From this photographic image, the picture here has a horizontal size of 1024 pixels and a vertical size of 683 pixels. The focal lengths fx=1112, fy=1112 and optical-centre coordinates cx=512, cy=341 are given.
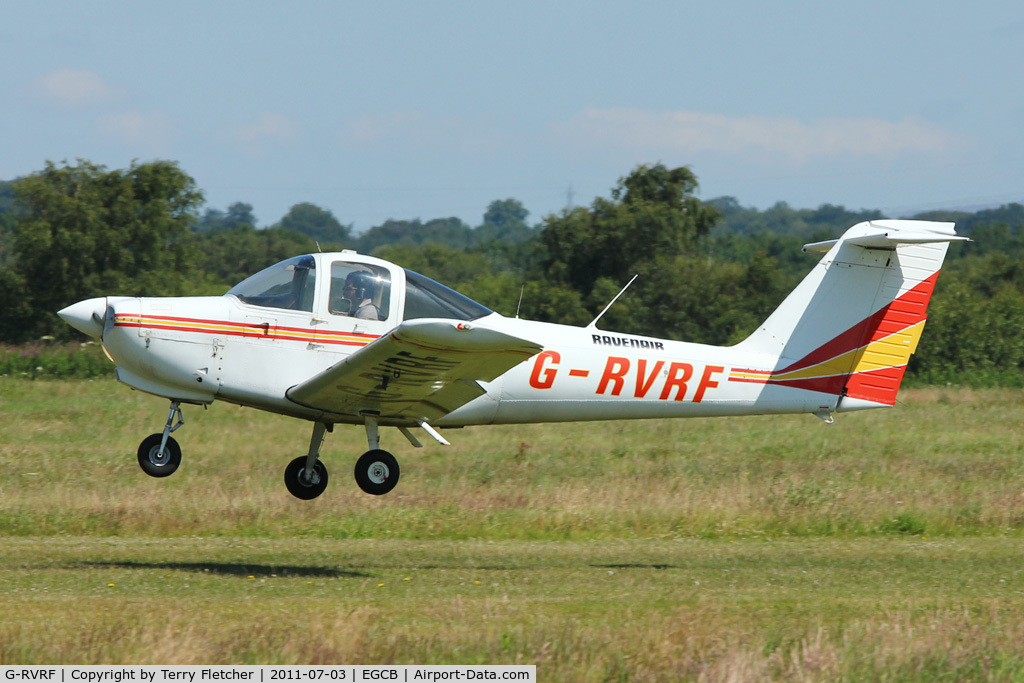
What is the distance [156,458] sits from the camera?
9.23m

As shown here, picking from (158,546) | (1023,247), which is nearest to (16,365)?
(158,546)

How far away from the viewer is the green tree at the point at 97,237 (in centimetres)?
3259

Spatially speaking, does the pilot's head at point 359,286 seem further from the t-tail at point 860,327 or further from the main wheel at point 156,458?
the t-tail at point 860,327

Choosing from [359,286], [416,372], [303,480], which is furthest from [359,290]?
[303,480]

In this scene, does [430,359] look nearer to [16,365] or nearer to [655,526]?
[655,526]

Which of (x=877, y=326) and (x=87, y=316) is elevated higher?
(x=877, y=326)

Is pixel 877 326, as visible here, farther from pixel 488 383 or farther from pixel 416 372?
pixel 416 372

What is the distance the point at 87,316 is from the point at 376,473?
274 centimetres

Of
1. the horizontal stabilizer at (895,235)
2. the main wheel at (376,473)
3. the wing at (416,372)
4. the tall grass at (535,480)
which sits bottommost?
the tall grass at (535,480)

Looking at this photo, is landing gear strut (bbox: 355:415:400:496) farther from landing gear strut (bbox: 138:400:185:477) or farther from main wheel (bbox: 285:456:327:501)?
landing gear strut (bbox: 138:400:185:477)

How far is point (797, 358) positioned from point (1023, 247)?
60.6 m

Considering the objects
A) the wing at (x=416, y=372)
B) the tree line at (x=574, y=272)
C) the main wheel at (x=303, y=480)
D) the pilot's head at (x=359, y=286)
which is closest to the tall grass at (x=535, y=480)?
the main wheel at (x=303, y=480)

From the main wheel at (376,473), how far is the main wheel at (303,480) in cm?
65

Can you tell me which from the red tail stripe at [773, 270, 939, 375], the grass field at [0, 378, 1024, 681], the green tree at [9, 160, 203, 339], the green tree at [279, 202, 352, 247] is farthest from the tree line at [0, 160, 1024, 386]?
the green tree at [279, 202, 352, 247]
